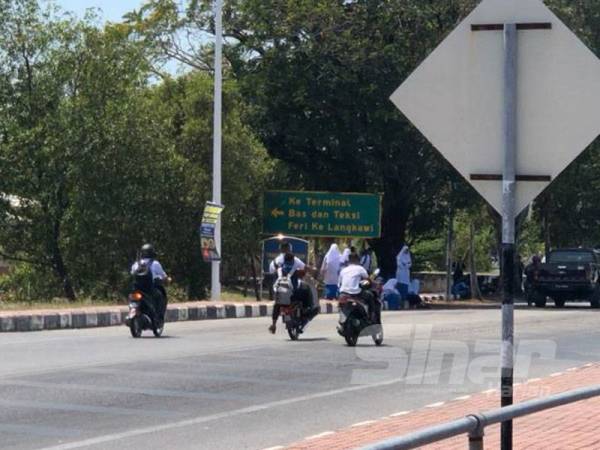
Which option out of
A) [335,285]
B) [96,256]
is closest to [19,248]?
[96,256]

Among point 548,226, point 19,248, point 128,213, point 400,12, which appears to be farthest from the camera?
point 548,226

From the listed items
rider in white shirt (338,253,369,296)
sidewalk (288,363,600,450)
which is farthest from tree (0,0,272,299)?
sidewalk (288,363,600,450)

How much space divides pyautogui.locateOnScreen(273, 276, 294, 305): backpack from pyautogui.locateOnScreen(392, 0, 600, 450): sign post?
49.6 feet

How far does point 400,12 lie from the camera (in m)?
41.0

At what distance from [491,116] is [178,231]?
1195 inches

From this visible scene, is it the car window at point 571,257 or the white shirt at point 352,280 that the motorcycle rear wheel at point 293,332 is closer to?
the white shirt at point 352,280

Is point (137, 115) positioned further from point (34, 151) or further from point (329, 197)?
point (329, 197)

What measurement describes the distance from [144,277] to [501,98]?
16376 millimetres

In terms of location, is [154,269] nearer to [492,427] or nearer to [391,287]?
[492,427]

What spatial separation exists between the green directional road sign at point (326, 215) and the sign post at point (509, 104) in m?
Answer: 33.6

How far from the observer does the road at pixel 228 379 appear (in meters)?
11.8

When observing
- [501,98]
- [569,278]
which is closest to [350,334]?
[501,98]

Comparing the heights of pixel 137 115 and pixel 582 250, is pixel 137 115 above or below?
above

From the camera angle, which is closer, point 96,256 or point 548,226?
point 96,256
